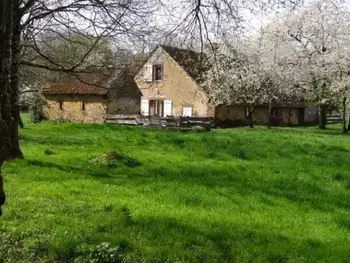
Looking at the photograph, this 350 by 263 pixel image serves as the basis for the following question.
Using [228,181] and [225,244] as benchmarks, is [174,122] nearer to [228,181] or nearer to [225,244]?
[228,181]

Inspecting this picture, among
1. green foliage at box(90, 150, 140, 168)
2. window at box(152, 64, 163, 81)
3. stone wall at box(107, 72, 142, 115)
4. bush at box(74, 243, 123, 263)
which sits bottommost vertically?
bush at box(74, 243, 123, 263)

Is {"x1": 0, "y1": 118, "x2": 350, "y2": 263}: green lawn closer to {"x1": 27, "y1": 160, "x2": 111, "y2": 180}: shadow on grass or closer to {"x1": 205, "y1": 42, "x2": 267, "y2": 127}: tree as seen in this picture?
{"x1": 27, "y1": 160, "x2": 111, "y2": 180}: shadow on grass

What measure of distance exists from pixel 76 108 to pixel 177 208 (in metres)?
38.1

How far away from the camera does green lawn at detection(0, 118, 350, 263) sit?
6.97 meters

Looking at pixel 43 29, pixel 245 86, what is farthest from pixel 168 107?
pixel 43 29

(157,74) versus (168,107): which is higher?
(157,74)

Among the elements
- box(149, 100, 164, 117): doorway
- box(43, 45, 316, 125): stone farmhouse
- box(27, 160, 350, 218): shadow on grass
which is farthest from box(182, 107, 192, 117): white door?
box(27, 160, 350, 218): shadow on grass

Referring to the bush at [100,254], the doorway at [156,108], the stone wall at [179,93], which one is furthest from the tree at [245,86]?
the bush at [100,254]

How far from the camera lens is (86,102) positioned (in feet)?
148

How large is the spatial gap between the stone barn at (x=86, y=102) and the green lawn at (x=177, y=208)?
26.6 m

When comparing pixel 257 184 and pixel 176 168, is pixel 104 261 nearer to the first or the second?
pixel 257 184

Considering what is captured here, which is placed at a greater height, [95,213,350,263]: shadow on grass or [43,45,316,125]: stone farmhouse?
[43,45,316,125]: stone farmhouse

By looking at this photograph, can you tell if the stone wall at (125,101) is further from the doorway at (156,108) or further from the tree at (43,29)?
the tree at (43,29)

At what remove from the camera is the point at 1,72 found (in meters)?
5.62
